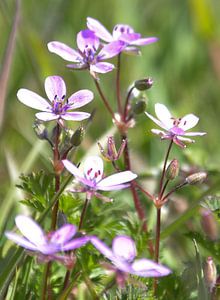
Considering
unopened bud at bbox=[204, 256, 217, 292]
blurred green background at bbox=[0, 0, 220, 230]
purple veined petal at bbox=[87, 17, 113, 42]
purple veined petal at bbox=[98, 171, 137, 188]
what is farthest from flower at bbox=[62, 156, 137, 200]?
blurred green background at bbox=[0, 0, 220, 230]

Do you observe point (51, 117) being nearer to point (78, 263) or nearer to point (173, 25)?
point (78, 263)

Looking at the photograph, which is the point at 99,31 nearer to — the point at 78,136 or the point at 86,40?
the point at 86,40

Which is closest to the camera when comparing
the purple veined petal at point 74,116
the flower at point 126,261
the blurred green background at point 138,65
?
the flower at point 126,261

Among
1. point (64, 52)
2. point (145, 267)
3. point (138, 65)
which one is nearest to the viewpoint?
point (145, 267)

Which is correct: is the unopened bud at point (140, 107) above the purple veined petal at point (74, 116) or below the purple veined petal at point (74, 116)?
above

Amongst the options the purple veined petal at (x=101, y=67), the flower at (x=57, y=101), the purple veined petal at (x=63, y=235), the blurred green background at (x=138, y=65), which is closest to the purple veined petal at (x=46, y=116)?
the flower at (x=57, y=101)

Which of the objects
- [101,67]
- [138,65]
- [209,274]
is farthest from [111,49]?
[138,65]

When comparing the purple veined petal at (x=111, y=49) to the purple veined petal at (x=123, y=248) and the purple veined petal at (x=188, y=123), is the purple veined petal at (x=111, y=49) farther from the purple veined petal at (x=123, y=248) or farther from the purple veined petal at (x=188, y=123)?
the purple veined petal at (x=123, y=248)
